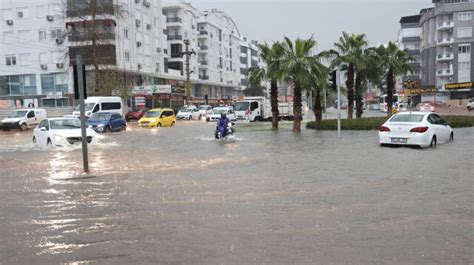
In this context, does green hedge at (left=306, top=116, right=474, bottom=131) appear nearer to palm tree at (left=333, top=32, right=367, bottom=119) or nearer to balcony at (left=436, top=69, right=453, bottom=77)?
palm tree at (left=333, top=32, right=367, bottom=119)

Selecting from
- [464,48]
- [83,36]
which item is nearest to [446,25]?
[464,48]

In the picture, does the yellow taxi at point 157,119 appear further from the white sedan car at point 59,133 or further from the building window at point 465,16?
the building window at point 465,16

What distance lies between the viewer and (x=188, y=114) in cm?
5656

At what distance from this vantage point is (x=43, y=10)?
6291cm

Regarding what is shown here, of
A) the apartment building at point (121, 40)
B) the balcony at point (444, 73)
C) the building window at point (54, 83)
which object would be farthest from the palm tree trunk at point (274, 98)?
the balcony at point (444, 73)

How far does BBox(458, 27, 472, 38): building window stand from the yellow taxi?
6321 centimetres

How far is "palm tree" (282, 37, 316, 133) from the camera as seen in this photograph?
Answer: 25922 millimetres

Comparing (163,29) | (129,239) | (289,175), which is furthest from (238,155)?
(163,29)

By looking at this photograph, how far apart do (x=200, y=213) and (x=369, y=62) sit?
96.0 ft

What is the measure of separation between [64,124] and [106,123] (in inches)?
481

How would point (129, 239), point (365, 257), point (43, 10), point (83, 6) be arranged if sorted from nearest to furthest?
1. point (365, 257)
2. point (129, 239)
3. point (83, 6)
4. point (43, 10)

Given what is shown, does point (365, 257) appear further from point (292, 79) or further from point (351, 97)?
point (351, 97)

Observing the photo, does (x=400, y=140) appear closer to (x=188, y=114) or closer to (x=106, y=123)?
(x=106, y=123)

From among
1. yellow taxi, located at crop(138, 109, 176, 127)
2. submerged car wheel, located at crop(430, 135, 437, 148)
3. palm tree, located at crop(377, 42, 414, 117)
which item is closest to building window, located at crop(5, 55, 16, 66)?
yellow taxi, located at crop(138, 109, 176, 127)
